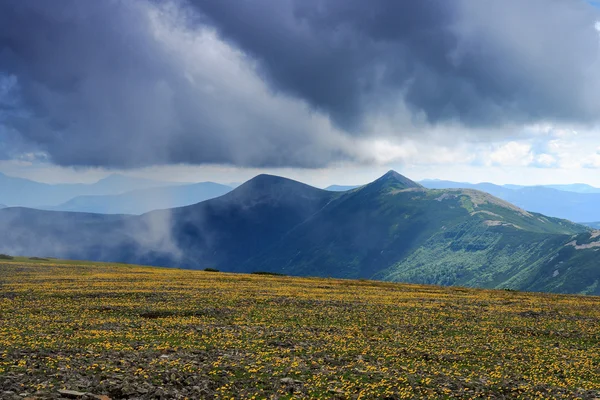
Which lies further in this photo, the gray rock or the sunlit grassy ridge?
the sunlit grassy ridge

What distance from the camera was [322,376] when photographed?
82.2 ft

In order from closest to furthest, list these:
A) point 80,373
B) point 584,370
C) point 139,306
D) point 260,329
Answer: point 80,373
point 584,370
point 260,329
point 139,306

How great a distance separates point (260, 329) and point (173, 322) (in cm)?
805

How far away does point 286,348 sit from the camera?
1246 inches

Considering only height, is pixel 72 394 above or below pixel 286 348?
above

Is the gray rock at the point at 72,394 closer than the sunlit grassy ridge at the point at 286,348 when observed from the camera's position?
Yes

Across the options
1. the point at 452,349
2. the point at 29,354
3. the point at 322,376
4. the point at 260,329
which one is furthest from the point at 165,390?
the point at 452,349

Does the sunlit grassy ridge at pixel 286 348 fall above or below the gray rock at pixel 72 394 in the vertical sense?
below

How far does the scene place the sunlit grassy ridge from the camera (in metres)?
23.1

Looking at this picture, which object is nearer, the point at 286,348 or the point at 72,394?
the point at 72,394

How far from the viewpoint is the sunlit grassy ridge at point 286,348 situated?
910 inches

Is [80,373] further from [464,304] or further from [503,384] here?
[464,304]

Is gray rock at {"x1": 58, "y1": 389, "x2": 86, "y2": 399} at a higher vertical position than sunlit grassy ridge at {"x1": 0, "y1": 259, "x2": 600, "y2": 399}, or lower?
higher

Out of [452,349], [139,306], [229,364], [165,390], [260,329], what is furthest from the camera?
[139,306]
